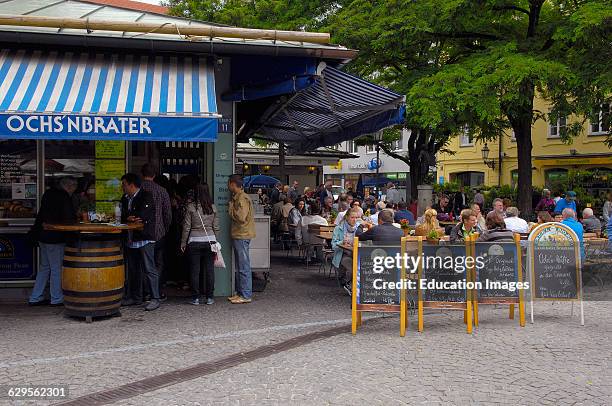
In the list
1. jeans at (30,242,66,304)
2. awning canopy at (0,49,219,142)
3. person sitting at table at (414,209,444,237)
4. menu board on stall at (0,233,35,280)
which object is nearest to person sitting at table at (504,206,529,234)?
person sitting at table at (414,209,444,237)

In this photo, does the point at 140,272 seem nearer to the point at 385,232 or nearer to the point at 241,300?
the point at 241,300

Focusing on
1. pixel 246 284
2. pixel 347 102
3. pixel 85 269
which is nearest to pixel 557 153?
pixel 347 102

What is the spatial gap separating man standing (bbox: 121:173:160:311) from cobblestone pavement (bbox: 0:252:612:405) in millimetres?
316

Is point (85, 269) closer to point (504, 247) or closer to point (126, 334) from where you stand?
point (126, 334)

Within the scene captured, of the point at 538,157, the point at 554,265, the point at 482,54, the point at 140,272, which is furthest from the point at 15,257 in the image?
the point at 538,157

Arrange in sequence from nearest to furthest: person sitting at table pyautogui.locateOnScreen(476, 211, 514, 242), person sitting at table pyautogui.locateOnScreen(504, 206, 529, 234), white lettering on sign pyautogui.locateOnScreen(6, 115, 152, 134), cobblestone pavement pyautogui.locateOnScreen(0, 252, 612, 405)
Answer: cobblestone pavement pyautogui.locateOnScreen(0, 252, 612, 405)
white lettering on sign pyautogui.locateOnScreen(6, 115, 152, 134)
person sitting at table pyautogui.locateOnScreen(476, 211, 514, 242)
person sitting at table pyautogui.locateOnScreen(504, 206, 529, 234)

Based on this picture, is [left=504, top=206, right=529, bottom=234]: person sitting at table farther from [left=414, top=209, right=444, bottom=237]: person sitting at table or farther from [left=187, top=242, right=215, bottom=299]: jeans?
[left=187, top=242, right=215, bottom=299]: jeans

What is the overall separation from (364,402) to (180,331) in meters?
2.84

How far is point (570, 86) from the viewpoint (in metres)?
13.6

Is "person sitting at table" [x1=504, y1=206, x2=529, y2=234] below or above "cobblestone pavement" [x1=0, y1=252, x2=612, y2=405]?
above

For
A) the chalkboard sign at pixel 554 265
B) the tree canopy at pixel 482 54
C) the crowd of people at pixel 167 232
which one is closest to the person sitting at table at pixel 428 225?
the crowd of people at pixel 167 232

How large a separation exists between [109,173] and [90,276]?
2.40 m

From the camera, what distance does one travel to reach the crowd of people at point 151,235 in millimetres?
7711

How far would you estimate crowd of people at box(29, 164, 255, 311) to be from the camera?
7711mm
